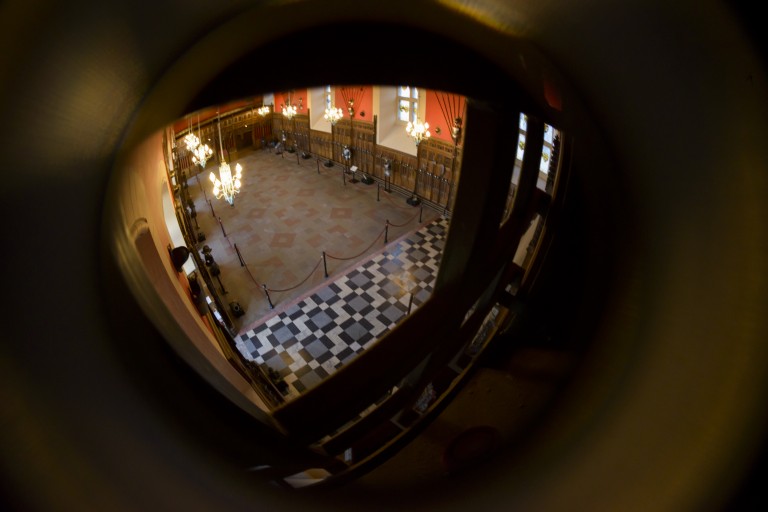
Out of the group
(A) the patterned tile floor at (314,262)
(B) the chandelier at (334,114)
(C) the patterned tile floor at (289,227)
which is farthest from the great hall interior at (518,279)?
(B) the chandelier at (334,114)

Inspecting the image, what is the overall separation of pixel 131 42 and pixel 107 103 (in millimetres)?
49

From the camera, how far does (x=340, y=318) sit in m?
5.14

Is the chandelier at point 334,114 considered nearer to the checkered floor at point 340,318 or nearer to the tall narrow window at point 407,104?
the tall narrow window at point 407,104

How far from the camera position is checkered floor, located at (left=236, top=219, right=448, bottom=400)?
4473 millimetres

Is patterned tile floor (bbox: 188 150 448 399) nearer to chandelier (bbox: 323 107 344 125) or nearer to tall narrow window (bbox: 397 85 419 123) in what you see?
chandelier (bbox: 323 107 344 125)

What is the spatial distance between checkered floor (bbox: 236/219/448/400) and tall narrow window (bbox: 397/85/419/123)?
3.35m

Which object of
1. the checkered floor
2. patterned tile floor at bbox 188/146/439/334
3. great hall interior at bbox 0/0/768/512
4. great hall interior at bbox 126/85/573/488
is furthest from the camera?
patterned tile floor at bbox 188/146/439/334

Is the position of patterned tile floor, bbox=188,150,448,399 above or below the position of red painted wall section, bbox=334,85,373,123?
below

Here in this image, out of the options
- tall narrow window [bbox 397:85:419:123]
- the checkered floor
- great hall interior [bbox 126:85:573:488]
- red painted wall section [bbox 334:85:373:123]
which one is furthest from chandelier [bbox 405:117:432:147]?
the checkered floor

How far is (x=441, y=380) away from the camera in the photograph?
715mm

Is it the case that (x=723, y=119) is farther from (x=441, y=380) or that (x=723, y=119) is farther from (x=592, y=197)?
(x=441, y=380)

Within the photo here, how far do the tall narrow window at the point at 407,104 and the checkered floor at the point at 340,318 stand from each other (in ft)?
11.0

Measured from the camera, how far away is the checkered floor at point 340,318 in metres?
4.47

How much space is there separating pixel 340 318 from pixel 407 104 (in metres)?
5.27
